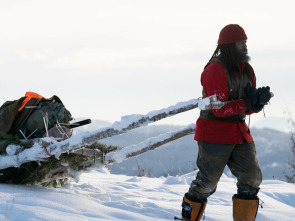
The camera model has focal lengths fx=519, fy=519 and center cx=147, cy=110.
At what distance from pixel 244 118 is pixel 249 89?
40cm

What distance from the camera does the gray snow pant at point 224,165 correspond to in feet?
16.6

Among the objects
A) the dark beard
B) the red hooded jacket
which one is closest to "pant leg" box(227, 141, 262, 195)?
the red hooded jacket

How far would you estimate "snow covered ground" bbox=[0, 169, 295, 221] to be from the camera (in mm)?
4808

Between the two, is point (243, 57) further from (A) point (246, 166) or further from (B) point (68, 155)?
(B) point (68, 155)

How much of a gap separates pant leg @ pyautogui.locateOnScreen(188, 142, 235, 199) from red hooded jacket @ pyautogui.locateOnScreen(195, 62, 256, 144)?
7 cm

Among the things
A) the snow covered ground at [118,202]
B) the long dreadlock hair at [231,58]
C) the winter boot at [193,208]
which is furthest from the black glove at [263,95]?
the snow covered ground at [118,202]

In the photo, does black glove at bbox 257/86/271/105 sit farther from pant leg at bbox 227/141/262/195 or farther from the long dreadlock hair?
pant leg at bbox 227/141/262/195

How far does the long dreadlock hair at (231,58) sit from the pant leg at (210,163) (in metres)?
0.73

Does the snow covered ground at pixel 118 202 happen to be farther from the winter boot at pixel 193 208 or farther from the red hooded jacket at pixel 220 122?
the red hooded jacket at pixel 220 122

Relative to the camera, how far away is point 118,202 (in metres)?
5.78

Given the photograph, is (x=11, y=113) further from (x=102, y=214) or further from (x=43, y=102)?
(x=102, y=214)

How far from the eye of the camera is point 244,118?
5.19m

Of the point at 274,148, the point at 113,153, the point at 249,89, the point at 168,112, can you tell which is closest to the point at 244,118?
the point at 249,89

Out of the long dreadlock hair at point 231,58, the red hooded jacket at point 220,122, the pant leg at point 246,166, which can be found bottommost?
the pant leg at point 246,166
